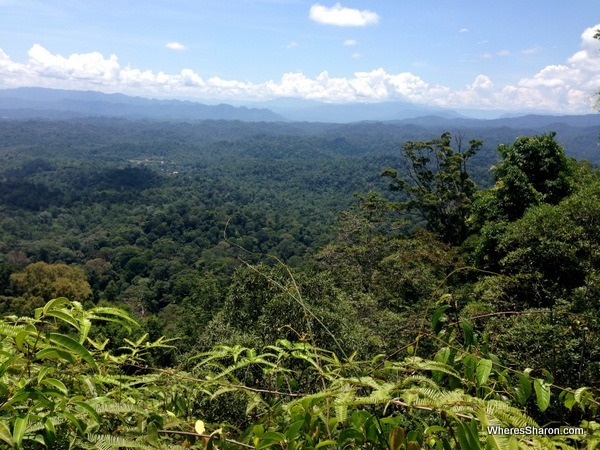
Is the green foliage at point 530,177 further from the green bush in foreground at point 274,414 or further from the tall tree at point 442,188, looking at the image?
the green bush in foreground at point 274,414

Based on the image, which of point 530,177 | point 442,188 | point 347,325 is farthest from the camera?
point 442,188

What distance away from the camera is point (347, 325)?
6.19 meters

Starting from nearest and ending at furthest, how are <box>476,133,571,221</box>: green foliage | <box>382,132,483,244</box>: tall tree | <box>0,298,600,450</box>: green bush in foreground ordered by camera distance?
1. <box>0,298,600,450</box>: green bush in foreground
2. <box>476,133,571,221</box>: green foliage
3. <box>382,132,483,244</box>: tall tree

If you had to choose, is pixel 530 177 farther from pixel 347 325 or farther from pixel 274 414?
pixel 274 414

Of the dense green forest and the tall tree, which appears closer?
the dense green forest

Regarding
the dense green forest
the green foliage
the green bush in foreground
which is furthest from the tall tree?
the green bush in foreground

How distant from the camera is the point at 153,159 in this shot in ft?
434

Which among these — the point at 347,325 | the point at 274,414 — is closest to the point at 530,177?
the point at 347,325

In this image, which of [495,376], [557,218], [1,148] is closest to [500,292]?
[557,218]

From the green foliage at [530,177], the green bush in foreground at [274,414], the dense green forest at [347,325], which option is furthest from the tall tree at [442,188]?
the green bush in foreground at [274,414]

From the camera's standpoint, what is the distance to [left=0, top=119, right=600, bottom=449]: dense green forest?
73cm

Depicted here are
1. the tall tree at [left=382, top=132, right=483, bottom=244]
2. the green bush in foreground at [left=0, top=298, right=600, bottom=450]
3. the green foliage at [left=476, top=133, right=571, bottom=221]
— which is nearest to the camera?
the green bush in foreground at [left=0, top=298, right=600, bottom=450]

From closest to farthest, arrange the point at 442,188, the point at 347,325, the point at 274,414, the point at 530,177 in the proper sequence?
the point at 274,414 < the point at 347,325 < the point at 530,177 < the point at 442,188

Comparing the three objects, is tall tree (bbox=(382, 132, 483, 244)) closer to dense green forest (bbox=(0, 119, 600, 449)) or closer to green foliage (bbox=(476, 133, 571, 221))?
dense green forest (bbox=(0, 119, 600, 449))
